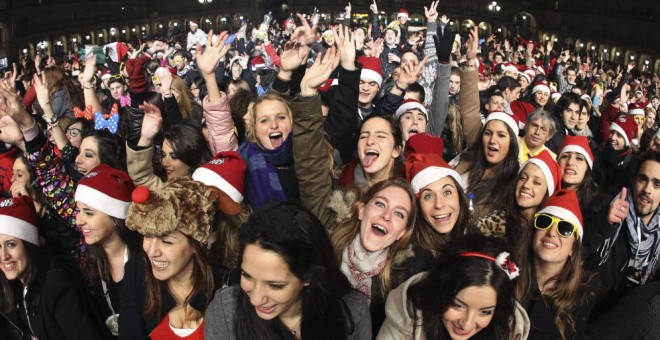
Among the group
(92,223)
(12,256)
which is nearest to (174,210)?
(92,223)

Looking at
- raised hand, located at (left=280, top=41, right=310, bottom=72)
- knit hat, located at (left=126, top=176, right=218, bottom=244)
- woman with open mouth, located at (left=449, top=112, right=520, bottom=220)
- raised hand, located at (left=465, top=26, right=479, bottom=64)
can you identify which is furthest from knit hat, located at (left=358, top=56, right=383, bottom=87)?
knit hat, located at (left=126, top=176, right=218, bottom=244)

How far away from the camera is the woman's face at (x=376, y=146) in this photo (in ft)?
12.8

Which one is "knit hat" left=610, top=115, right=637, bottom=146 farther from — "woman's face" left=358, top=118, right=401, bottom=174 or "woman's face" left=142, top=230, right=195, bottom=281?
"woman's face" left=142, top=230, right=195, bottom=281

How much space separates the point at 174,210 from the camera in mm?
2854

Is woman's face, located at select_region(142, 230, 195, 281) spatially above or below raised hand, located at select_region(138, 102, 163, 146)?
below

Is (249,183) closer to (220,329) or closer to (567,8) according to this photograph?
(220,329)

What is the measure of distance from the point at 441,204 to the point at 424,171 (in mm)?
261

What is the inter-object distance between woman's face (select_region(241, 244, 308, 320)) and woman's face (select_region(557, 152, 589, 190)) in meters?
3.20

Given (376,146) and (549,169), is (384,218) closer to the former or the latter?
(376,146)

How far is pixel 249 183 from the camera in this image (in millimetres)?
3820

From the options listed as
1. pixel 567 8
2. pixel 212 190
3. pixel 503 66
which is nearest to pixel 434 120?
pixel 212 190

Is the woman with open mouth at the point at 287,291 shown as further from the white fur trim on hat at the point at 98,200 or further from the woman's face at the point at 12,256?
the woman's face at the point at 12,256

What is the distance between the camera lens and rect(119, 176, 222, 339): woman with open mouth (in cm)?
283

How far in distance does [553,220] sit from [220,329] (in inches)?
85.2
